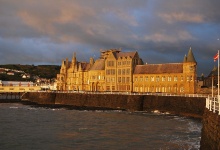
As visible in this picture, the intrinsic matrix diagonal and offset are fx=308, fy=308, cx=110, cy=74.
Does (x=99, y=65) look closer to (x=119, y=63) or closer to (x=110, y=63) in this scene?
(x=110, y=63)

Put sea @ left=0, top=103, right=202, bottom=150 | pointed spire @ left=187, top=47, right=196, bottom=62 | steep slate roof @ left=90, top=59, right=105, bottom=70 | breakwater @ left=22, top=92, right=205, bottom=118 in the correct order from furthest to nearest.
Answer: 1. steep slate roof @ left=90, top=59, right=105, bottom=70
2. pointed spire @ left=187, top=47, right=196, bottom=62
3. breakwater @ left=22, top=92, right=205, bottom=118
4. sea @ left=0, top=103, right=202, bottom=150

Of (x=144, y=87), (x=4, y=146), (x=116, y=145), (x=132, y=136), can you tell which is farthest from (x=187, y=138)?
(x=144, y=87)

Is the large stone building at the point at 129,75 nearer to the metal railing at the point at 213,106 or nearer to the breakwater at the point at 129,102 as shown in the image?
the breakwater at the point at 129,102

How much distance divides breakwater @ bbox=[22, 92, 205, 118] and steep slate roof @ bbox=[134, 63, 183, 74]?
1789 cm

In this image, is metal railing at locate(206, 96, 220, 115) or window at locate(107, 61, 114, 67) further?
window at locate(107, 61, 114, 67)

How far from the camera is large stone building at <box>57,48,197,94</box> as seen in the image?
84.1 metres

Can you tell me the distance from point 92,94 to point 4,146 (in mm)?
53867

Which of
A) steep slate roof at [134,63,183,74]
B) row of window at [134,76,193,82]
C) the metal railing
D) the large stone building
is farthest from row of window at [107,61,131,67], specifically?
the metal railing

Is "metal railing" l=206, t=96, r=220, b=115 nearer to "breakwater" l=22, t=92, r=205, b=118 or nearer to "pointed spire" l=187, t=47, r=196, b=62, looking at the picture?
"breakwater" l=22, t=92, r=205, b=118

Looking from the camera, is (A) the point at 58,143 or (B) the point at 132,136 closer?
(A) the point at 58,143

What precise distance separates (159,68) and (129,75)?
10.4 metres

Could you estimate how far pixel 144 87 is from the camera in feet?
309

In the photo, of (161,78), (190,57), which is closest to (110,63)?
(161,78)

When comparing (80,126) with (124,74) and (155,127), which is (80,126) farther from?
(124,74)
